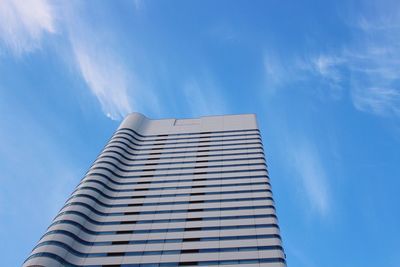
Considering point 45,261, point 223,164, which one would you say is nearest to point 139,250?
point 45,261

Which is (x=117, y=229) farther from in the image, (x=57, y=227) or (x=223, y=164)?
(x=223, y=164)

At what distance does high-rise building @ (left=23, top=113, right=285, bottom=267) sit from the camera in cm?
5812

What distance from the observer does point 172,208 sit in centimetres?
6894

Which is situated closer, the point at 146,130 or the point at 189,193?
the point at 189,193

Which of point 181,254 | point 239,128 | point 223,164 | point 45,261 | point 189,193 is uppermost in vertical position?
point 239,128

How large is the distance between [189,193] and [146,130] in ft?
106

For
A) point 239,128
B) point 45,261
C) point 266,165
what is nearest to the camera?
point 45,261

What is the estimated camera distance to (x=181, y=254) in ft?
192

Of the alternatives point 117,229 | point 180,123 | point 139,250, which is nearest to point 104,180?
point 117,229

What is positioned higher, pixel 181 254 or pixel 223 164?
pixel 223 164

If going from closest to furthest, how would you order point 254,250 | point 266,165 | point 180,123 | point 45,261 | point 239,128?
point 45,261, point 254,250, point 266,165, point 239,128, point 180,123

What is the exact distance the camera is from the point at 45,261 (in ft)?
178

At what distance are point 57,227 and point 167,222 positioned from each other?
17.8m

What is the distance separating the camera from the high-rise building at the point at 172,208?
58125mm
